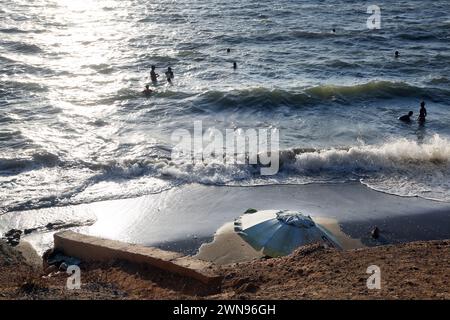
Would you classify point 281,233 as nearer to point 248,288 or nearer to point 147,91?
point 248,288

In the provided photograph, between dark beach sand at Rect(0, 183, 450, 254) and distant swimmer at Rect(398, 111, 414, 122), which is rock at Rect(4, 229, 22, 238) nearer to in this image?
dark beach sand at Rect(0, 183, 450, 254)

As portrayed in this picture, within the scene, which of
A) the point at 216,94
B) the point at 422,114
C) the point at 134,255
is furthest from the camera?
the point at 216,94

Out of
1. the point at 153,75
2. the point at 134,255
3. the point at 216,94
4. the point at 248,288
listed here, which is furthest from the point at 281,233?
the point at 153,75

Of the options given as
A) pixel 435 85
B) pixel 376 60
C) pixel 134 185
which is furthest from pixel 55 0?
pixel 134 185

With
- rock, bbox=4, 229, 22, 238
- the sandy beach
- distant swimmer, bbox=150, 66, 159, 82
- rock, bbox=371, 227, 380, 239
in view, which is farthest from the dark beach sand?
distant swimmer, bbox=150, 66, 159, 82

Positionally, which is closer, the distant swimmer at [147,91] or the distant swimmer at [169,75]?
the distant swimmer at [147,91]

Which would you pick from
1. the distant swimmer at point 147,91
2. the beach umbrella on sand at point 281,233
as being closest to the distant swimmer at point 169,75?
the distant swimmer at point 147,91

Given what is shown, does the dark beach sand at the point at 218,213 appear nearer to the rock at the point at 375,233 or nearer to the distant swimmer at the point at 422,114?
the rock at the point at 375,233
